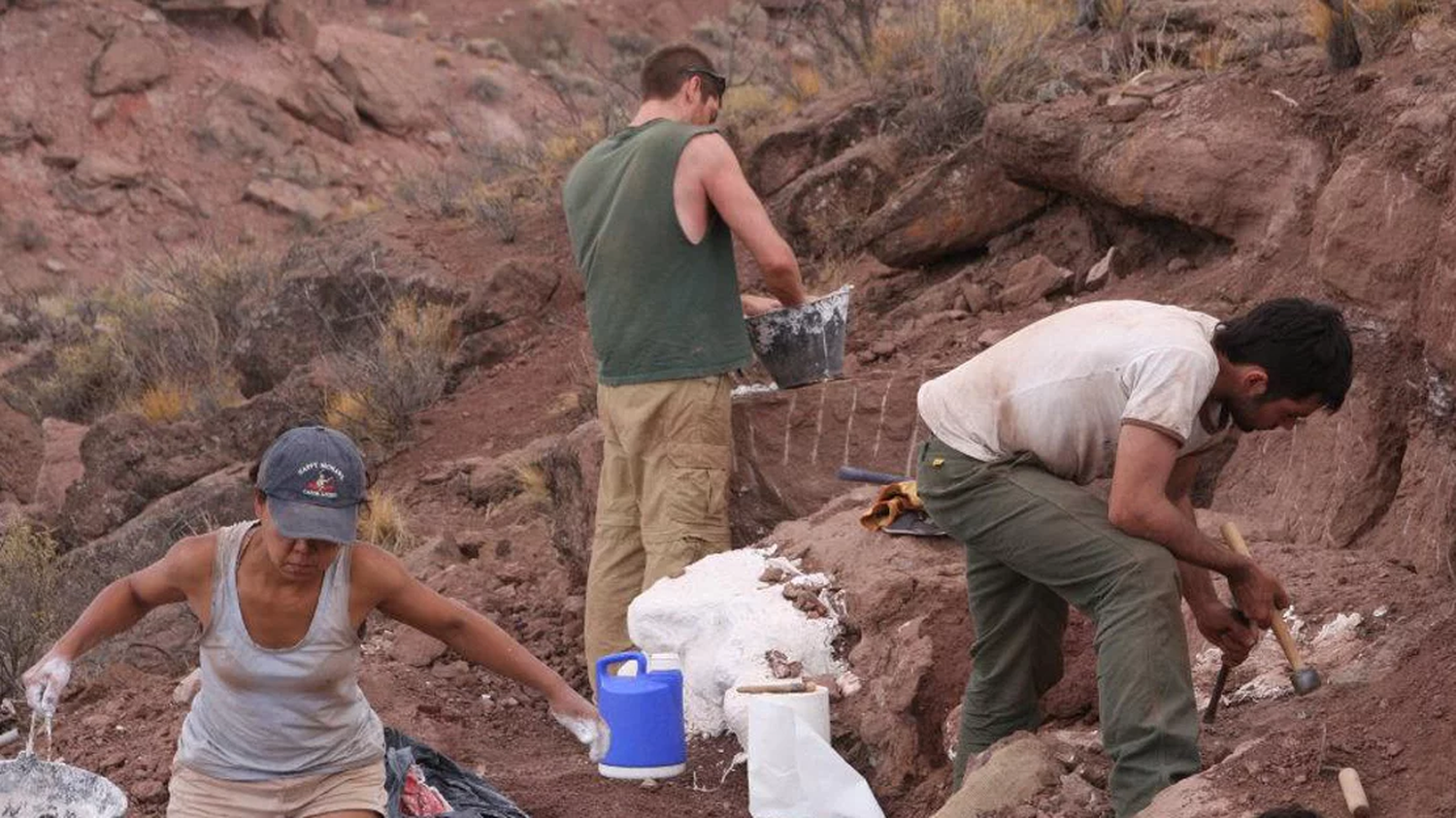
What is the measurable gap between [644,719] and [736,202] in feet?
5.39

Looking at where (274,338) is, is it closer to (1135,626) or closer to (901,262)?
(901,262)

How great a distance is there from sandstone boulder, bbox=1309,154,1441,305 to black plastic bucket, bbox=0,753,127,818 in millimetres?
4132

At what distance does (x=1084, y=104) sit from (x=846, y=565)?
3.71 meters

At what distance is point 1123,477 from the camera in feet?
15.4

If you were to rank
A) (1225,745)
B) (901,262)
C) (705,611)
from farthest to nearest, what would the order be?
(901,262)
(705,611)
(1225,745)

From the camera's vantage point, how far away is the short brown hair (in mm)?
6965

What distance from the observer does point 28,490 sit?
14891mm

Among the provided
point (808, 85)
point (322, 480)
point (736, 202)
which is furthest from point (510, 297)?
point (322, 480)

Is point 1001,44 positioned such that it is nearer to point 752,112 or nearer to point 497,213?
point 752,112

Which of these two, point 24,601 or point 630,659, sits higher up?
point 630,659

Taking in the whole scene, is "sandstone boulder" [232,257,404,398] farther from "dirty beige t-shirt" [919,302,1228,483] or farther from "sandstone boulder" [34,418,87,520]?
"dirty beige t-shirt" [919,302,1228,483]

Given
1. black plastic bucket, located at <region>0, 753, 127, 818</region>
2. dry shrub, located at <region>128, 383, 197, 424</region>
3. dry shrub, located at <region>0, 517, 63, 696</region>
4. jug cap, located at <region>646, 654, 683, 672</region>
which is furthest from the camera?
dry shrub, located at <region>128, 383, 197, 424</region>

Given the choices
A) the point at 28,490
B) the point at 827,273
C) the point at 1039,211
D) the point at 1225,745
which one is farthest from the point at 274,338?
the point at 1225,745

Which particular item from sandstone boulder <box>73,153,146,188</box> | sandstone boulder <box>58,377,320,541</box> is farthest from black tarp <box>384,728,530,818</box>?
sandstone boulder <box>73,153,146,188</box>
